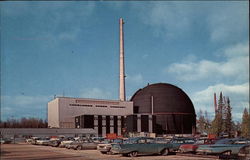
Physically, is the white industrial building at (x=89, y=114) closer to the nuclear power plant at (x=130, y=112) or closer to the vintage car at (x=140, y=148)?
the nuclear power plant at (x=130, y=112)

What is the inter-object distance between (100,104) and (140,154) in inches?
3040

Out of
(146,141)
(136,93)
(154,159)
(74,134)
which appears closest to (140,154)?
(146,141)

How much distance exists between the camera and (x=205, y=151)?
21.1m

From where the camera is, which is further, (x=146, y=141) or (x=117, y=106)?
(x=117, y=106)

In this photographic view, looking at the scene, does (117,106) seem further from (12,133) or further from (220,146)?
(220,146)

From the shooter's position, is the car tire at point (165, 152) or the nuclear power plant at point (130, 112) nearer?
the car tire at point (165, 152)

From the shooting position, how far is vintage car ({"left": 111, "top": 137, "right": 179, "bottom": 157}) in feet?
73.3

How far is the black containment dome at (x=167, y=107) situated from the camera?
102688 mm

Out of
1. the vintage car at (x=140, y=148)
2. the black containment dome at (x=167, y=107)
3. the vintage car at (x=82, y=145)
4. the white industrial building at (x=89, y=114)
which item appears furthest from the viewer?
the black containment dome at (x=167, y=107)

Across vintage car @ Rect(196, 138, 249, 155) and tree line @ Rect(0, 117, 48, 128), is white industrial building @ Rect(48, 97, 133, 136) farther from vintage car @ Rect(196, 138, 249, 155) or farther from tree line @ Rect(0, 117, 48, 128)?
vintage car @ Rect(196, 138, 249, 155)

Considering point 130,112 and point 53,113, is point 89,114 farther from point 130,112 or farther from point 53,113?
point 130,112

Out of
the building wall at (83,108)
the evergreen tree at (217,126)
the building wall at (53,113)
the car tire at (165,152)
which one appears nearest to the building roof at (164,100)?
the building wall at (83,108)

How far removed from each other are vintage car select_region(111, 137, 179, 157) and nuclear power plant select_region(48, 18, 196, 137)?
227 ft

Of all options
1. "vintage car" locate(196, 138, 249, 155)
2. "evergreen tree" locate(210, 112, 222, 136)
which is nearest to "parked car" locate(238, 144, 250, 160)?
"vintage car" locate(196, 138, 249, 155)
